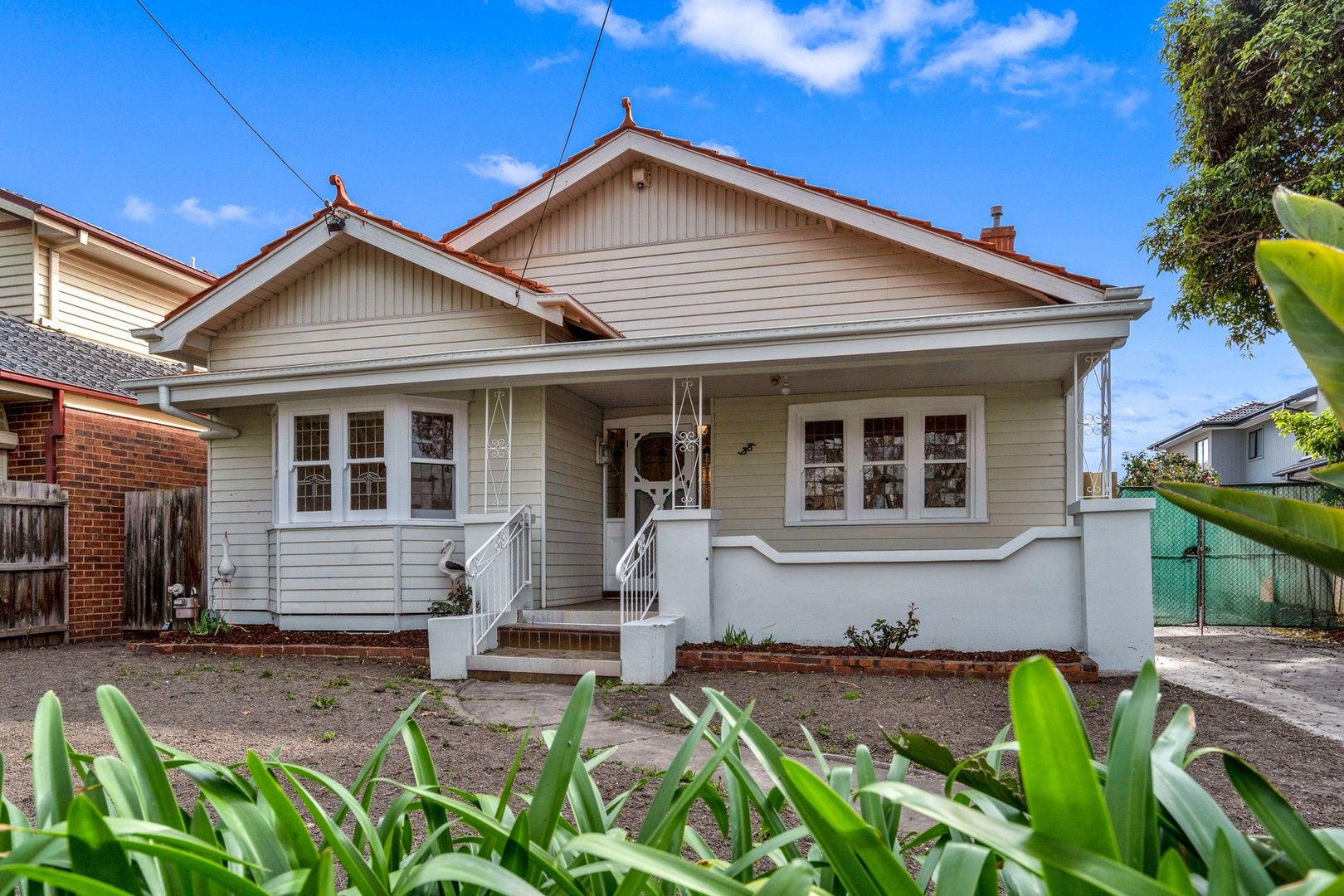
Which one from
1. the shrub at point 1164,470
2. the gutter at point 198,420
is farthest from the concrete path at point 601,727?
the shrub at point 1164,470

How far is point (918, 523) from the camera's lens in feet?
32.2

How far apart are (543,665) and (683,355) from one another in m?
3.12

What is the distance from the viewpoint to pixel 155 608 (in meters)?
11.1

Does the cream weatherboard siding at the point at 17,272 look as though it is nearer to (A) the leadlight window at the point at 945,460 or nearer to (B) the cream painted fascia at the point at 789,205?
(B) the cream painted fascia at the point at 789,205

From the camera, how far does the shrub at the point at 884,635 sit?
7535mm

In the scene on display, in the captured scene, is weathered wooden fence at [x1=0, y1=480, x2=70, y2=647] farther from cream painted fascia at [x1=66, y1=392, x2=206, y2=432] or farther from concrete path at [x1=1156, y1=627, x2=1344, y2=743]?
concrete path at [x1=1156, y1=627, x2=1344, y2=743]

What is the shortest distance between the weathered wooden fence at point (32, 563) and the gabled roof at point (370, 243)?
222cm

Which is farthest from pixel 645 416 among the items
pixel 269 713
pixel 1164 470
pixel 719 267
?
pixel 1164 470

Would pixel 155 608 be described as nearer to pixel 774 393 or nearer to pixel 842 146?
pixel 774 393

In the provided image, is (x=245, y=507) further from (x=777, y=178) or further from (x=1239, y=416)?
(x=1239, y=416)

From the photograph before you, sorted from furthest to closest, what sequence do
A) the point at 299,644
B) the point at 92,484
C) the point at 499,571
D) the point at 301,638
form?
the point at 92,484 < the point at 301,638 < the point at 299,644 < the point at 499,571

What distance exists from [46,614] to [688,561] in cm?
795

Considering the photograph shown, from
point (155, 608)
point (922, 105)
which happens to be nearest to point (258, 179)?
point (155, 608)

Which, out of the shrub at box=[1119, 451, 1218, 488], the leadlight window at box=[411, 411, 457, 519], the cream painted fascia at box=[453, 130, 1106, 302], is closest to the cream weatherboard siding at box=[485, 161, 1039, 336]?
the cream painted fascia at box=[453, 130, 1106, 302]
